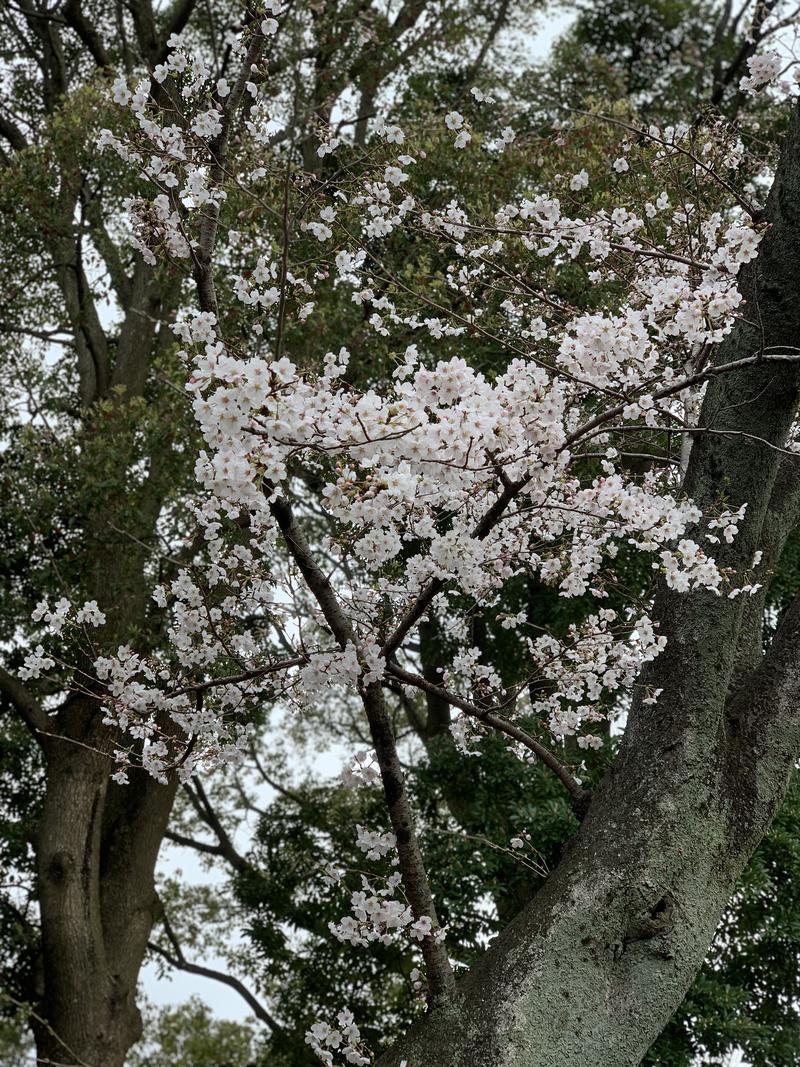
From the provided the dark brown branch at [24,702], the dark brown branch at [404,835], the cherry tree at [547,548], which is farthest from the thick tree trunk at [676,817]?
the dark brown branch at [24,702]

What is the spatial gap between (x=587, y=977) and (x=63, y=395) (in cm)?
709

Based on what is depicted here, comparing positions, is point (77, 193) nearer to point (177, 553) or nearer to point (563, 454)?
point (177, 553)

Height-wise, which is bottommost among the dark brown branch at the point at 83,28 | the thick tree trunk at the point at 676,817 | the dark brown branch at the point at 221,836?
the thick tree trunk at the point at 676,817

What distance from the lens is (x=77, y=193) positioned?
7.17 metres

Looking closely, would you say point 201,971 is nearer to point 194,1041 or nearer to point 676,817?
point 194,1041

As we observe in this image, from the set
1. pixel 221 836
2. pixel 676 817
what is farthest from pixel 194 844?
pixel 676 817

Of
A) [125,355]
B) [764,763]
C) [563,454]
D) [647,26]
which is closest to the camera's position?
[563,454]

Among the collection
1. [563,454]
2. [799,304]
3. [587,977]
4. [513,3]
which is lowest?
[587,977]

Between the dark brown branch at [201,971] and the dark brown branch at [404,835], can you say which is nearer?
the dark brown branch at [404,835]

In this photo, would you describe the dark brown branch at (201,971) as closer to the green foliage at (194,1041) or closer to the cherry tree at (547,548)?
the green foliage at (194,1041)

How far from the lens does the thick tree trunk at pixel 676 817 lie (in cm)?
274

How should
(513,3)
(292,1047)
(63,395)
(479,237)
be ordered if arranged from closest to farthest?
1. (479,237)
2. (292,1047)
3. (63,395)
4. (513,3)

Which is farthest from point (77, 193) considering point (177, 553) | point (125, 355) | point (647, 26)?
point (647, 26)

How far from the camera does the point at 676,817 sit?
9.55 feet
